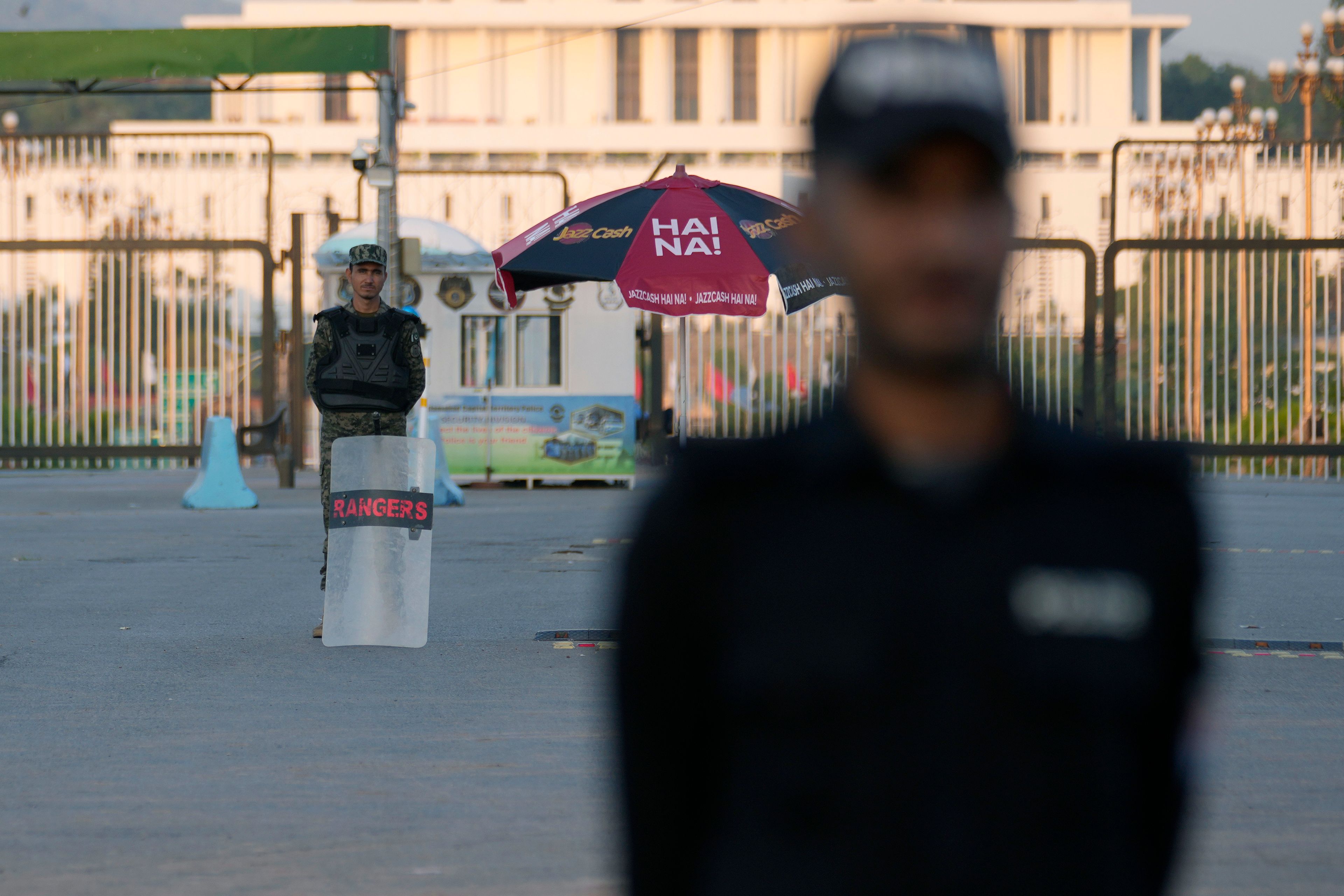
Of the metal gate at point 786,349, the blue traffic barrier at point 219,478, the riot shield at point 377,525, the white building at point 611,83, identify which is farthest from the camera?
the white building at point 611,83

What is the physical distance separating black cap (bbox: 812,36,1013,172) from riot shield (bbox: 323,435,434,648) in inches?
253

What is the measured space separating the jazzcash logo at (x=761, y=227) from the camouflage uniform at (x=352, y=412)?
6.35 feet

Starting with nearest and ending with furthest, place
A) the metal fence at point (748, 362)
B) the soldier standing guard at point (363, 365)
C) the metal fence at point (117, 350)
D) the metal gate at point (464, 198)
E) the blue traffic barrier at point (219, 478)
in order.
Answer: the soldier standing guard at point (363, 365)
the blue traffic barrier at point (219, 478)
the metal fence at point (117, 350)
the metal fence at point (748, 362)
the metal gate at point (464, 198)

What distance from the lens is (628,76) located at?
6962 cm

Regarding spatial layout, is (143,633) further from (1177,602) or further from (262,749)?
(1177,602)

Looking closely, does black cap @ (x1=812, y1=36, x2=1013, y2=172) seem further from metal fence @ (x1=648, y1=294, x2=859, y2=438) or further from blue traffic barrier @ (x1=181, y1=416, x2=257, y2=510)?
metal fence @ (x1=648, y1=294, x2=859, y2=438)

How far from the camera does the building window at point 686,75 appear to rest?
6938 cm

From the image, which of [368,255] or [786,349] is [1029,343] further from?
[368,255]

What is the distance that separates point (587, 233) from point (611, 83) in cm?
6121

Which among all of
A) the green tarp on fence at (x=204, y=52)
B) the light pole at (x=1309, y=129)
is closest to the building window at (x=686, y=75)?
the light pole at (x=1309, y=129)

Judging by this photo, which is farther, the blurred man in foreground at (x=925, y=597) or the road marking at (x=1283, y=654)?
the road marking at (x=1283, y=654)

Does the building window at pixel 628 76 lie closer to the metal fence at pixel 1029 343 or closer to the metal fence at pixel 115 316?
the metal fence at pixel 115 316

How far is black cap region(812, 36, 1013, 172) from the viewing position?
1383mm

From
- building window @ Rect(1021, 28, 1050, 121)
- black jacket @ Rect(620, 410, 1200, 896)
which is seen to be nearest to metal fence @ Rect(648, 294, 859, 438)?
black jacket @ Rect(620, 410, 1200, 896)
